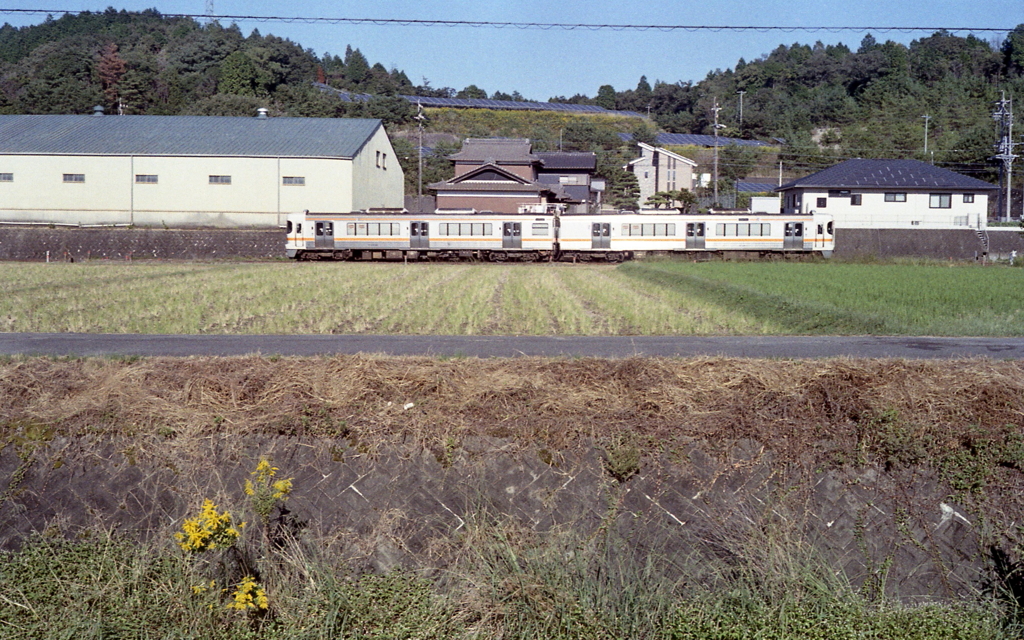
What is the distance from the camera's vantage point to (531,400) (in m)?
7.46

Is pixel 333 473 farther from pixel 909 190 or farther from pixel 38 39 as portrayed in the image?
pixel 38 39

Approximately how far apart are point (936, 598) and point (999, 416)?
1.73 m

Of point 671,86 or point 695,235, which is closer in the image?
point 695,235

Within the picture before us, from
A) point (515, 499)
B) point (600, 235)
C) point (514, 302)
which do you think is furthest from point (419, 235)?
point (515, 499)

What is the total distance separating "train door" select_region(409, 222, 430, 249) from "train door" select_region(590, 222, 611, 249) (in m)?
7.26

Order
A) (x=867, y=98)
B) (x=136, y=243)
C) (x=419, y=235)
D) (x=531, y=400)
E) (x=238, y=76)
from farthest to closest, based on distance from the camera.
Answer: (x=867, y=98), (x=238, y=76), (x=136, y=243), (x=419, y=235), (x=531, y=400)

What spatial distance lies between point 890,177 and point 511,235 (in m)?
23.9

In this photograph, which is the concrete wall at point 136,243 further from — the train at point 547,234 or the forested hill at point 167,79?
the forested hill at point 167,79

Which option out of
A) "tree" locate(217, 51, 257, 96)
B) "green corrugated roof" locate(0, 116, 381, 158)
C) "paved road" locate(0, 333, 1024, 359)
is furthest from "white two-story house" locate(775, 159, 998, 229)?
"tree" locate(217, 51, 257, 96)

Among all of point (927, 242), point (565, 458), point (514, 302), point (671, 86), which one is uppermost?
point (671, 86)

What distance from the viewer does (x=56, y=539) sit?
254 inches

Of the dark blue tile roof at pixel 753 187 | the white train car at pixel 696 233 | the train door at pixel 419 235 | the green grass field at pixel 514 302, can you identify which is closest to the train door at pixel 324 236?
the train door at pixel 419 235

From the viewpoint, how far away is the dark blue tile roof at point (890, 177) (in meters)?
48.5

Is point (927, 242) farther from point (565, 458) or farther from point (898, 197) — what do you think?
point (565, 458)
